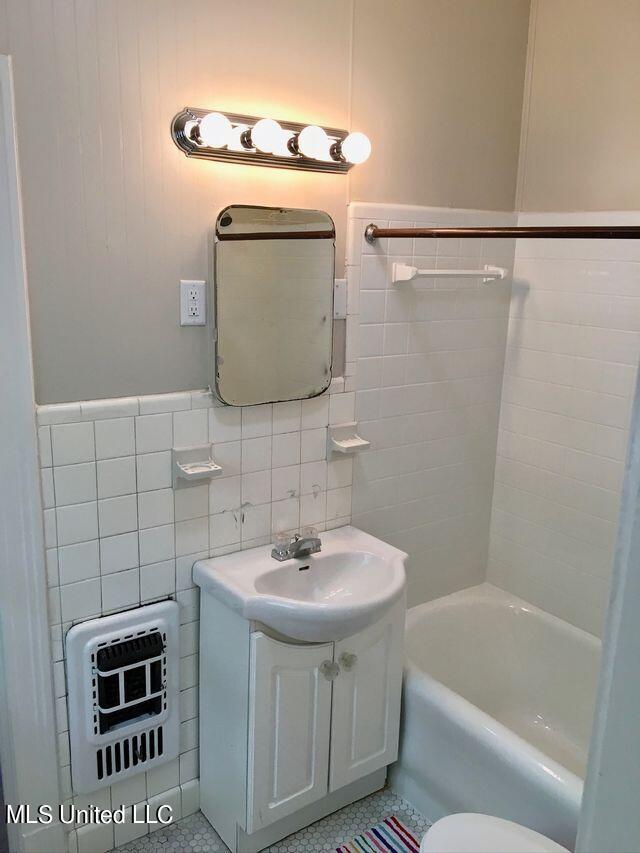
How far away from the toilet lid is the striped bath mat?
53 centimetres

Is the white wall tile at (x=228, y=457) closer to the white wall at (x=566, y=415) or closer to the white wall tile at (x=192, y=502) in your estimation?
the white wall tile at (x=192, y=502)

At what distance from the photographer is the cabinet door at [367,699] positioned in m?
2.05

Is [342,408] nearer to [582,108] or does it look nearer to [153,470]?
[153,470]

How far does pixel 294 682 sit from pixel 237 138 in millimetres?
1453

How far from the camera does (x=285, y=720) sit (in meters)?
1.96

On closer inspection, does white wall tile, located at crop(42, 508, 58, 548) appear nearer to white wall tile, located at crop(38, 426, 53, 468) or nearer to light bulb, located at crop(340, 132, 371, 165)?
white wall tile, located at crop(38, 426, 53, 468)

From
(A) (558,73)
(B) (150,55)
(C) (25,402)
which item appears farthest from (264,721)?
(A) (558,73)

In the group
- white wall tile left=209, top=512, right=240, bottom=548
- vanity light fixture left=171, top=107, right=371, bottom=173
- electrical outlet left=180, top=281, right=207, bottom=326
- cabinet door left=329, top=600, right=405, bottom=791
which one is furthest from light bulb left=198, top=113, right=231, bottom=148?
cabinet door left=329, top=600, right=405, bottom=791

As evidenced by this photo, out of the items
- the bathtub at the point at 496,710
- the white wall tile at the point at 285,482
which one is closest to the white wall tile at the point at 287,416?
the white wall tile at the point at 285,482

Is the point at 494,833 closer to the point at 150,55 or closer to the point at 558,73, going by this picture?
the point at 150,55

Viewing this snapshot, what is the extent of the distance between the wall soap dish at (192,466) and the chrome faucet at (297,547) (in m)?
0.31

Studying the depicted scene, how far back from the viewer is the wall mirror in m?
1.94

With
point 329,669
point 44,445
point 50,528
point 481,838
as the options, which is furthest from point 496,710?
point 44,445

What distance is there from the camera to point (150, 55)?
1.73 m
